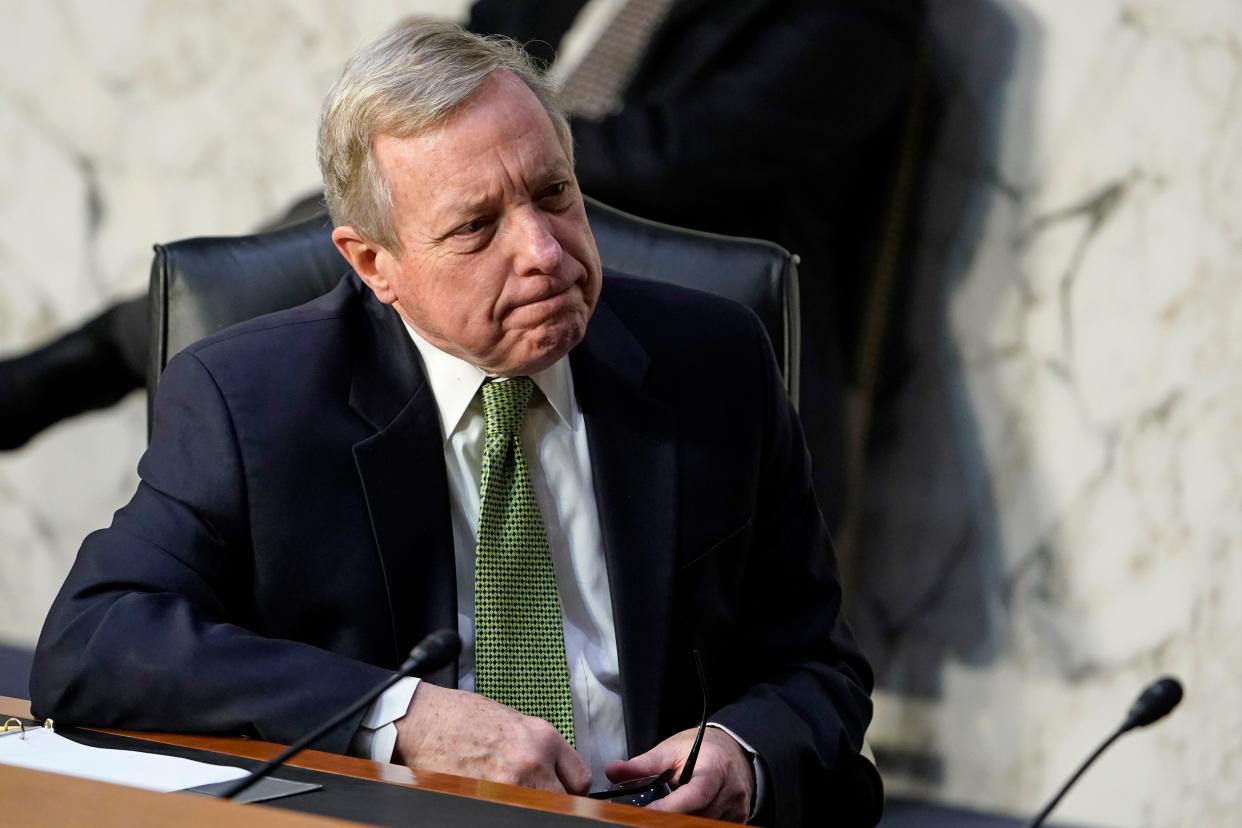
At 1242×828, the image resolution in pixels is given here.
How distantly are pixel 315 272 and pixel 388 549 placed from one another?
1.70 ft

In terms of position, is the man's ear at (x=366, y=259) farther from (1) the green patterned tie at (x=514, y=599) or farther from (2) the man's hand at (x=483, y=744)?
(2) the man's hand at (x=483, y=744)

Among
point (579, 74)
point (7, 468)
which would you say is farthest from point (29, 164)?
point (579, 74)

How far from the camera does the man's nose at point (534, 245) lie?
1.69m

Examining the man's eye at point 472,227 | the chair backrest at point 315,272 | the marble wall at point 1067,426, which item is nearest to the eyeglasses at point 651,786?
the man's eye at point 472,227

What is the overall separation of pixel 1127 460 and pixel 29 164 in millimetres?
2909

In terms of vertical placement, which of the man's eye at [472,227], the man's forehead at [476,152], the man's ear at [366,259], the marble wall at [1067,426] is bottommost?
the marble wall at [1067,426]

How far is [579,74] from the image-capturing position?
10.1 ft

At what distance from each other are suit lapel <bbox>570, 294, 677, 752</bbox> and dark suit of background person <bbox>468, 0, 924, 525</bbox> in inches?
40.6

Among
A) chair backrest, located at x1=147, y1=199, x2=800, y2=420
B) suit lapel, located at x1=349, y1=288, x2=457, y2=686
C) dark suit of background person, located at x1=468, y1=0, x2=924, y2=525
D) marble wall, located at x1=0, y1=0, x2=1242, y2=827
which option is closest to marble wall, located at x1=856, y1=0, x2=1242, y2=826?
marble wall, located at x1=0, y1=0, x2=1242, y2=827

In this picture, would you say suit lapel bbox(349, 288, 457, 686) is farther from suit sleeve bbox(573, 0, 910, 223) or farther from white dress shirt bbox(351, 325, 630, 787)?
suit sleeve bbox(573, 0, 910, 223)

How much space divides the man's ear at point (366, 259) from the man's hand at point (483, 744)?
49cm

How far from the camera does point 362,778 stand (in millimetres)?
1337

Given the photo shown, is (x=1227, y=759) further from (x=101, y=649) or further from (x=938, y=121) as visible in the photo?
(x=101, y=649)

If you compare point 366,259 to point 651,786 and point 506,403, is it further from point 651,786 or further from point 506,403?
point 651,786
